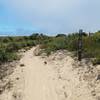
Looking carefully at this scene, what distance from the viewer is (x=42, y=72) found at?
61.7 feet

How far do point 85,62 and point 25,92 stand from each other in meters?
6.24

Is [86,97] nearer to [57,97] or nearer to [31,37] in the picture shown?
[57,97]

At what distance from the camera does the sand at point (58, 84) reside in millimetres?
12695

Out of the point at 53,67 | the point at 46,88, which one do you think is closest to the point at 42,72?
the point at 53,67

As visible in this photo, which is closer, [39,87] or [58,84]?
[39,87]

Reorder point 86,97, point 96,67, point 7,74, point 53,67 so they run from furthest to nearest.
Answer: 1. point 53,67
2. point 7,74
3. point 96,67
4. point 86,97

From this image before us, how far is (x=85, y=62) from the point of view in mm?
18953

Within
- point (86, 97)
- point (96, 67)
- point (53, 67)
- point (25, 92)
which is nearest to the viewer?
point (86, 97)

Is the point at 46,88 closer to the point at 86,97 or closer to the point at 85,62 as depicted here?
the point at 86,97

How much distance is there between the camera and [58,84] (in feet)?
48.9

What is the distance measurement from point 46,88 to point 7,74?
509cm

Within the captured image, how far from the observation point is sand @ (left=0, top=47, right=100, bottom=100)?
1270 cm

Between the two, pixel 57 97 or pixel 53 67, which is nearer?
pixel 57 97

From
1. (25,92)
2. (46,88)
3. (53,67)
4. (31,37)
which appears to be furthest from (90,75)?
(31,37)
